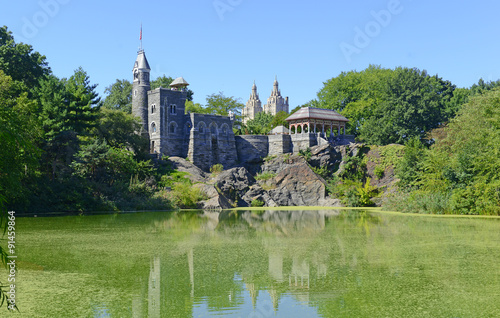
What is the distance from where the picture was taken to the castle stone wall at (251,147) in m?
47.7

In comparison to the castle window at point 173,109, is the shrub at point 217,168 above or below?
below

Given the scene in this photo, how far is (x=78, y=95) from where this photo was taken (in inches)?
1444

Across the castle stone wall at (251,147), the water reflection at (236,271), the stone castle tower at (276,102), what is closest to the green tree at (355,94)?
the castle stone wall at (251,147)

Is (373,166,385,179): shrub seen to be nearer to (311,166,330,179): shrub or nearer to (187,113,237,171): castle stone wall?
(311,166,330,179): shrub

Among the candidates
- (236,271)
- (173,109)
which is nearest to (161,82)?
(173,109)

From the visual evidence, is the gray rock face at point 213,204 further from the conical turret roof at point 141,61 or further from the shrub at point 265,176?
the conical turret roof at point 141,61

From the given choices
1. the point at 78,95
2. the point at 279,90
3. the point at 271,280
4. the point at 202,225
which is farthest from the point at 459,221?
the point at 279,90

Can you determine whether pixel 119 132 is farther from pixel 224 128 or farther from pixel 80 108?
pixel 224 128

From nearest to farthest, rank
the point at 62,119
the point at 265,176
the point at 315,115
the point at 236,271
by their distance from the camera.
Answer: the point at 236,271 < the point at 62,119 < the point at 265,176 < the point at 315,115

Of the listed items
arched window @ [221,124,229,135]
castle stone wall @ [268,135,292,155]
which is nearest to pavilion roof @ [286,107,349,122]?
castle stone wall @ [268,135,292,155]

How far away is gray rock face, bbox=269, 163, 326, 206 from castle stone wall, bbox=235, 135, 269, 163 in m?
6.28

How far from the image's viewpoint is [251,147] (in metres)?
47.9

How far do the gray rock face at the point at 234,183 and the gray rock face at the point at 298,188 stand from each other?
209cm

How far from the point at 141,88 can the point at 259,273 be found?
3749cm
